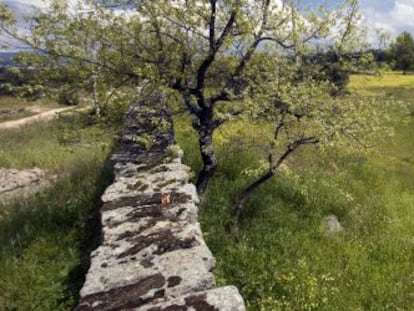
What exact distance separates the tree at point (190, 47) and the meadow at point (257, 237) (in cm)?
69

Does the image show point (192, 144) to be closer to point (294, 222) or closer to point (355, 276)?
point (294, 222)

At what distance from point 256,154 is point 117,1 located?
501 centimetres

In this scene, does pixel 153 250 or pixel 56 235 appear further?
pixel 56 235

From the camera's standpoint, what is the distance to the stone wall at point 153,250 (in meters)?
3.90

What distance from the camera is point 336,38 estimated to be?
7.64m

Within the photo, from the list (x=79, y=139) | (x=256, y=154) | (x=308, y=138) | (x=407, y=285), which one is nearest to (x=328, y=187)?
(x=256, y=154)

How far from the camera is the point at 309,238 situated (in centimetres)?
799

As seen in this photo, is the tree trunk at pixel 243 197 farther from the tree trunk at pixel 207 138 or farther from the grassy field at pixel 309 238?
the tree trunk at pixel 207 138

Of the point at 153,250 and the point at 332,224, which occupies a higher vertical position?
the point at 153,250

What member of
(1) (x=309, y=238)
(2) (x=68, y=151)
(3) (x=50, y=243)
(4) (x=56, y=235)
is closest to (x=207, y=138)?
(1) (x=309, y=238)

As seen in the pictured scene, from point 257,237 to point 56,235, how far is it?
3.05 m

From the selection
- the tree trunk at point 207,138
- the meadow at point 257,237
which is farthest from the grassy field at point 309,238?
the tree trunk at point 207,138

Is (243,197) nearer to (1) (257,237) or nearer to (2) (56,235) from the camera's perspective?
(1) (257,237)

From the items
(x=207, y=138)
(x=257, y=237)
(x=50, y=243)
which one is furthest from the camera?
(x=207, y=138)
